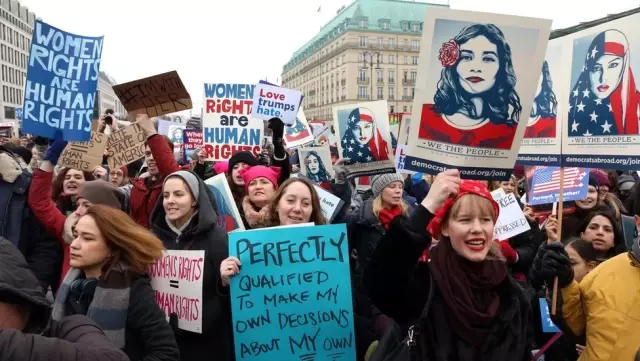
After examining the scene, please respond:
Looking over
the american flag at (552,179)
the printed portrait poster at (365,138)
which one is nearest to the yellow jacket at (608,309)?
the american flag at (552,179)

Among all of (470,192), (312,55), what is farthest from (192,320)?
(312,55)

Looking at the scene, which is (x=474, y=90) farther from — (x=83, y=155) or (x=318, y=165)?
(x=318, y=165)

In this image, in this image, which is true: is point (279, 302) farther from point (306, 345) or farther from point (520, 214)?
point (520, 214)

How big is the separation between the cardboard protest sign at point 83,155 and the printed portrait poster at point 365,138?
108 inches

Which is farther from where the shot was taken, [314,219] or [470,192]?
[314,219]

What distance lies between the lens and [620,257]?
2412mm

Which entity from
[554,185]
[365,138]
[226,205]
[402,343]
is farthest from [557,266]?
[365,138]

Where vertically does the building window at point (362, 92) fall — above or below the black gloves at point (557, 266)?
above

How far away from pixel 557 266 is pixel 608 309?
0.95 ft

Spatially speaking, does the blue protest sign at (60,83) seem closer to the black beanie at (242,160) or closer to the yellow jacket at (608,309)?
the black beanie at (242,160)

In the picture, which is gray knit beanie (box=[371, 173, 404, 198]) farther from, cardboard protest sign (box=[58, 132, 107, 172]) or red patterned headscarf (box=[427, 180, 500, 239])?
cardboard protest sign (box=[58, 132, 107, 172])

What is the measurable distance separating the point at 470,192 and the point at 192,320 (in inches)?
66.2

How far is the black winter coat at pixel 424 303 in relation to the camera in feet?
7.27

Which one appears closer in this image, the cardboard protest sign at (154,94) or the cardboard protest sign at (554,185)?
the cardboard protest sign at (554,185)
